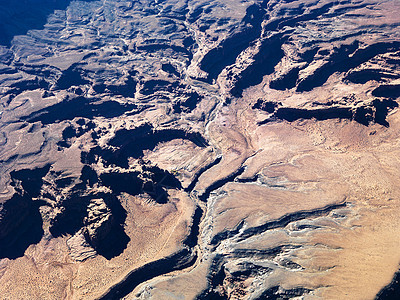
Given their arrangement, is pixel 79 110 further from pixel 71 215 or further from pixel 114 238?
pixel 114 238

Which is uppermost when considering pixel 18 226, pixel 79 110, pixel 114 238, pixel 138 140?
pixel 79 110

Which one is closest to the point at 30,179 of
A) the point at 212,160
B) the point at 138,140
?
the point at 138,140

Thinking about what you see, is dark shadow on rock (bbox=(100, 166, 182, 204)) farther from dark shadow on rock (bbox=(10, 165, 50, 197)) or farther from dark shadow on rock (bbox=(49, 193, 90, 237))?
dark shadow on rock (bbox=(10, 165, 50, 197))

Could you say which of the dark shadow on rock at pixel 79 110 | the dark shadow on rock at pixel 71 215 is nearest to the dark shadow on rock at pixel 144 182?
the dark shadow on rock at pixel 71 215

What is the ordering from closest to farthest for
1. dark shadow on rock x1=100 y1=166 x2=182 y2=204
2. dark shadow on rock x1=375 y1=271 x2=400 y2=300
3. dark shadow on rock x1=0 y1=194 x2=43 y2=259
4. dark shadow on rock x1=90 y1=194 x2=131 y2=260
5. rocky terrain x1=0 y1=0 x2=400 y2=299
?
1. dark shadow on rock x1=375 y1=271 x2=400 y2=300
2. rocky terrain x1=0 y1=0 x2=400 y2=299
3. dark shadow on rock x1=90 y1=194 x2=131 y2=260
4. dark shadow on rock x1=0 y1=194 x2=43 y2=259
5. dark shadow on rock x1=100 y1=166 x2=182 y2=204

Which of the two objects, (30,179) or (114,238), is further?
(30,179)

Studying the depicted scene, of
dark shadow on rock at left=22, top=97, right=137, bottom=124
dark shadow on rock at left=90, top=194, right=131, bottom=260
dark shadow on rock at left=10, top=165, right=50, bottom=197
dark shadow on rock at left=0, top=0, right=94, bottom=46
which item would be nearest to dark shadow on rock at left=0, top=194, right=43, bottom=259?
dark shadow on rock at left=10, top=165, right=50, bottom=197

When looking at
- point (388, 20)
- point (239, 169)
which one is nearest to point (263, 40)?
point (388, 20)

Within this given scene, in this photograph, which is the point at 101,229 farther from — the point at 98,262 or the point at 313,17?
the point at 313,17

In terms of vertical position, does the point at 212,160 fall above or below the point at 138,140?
below

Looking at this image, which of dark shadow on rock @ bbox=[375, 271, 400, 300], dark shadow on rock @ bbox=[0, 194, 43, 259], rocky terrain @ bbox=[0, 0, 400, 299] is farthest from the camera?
dark shadow on rock @ bbox=[0, 194, 43, 259]
